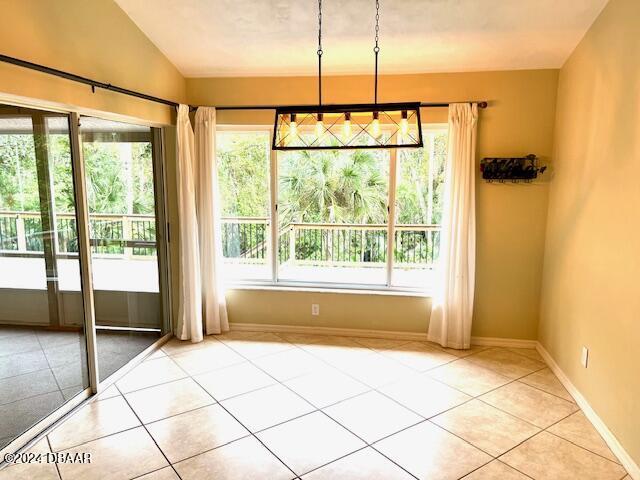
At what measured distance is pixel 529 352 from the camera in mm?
4055

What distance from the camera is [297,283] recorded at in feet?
15.0

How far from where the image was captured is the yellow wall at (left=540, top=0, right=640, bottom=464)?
248 centimetres

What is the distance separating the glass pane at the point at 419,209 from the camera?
4.18 metres

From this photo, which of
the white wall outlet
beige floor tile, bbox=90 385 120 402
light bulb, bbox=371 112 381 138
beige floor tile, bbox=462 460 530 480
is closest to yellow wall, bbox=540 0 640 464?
the white wall outlet

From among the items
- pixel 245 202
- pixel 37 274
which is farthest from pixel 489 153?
pixel 37 274

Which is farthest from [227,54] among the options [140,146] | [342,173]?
[342,173]

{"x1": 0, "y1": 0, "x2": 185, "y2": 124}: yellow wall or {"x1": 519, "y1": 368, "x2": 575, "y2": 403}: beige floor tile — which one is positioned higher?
{"x1": 0, "y1": 0, "x2": 185, "y2": 124}: yellow wall

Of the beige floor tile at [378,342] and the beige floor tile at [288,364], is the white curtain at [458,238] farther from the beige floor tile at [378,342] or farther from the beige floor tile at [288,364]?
the beige floor tile at [288,364]

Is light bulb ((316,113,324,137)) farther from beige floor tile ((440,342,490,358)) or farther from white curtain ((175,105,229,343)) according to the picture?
beige floor tile ((440,342,490,358))

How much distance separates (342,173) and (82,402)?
3.00 m

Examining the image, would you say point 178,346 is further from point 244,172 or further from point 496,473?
point 496,473

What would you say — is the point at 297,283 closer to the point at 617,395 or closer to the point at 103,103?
the point at 103,103

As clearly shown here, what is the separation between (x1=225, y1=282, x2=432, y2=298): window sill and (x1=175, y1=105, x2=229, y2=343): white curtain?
0.98 feet

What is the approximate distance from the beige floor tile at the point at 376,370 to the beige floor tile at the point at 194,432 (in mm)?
1143
